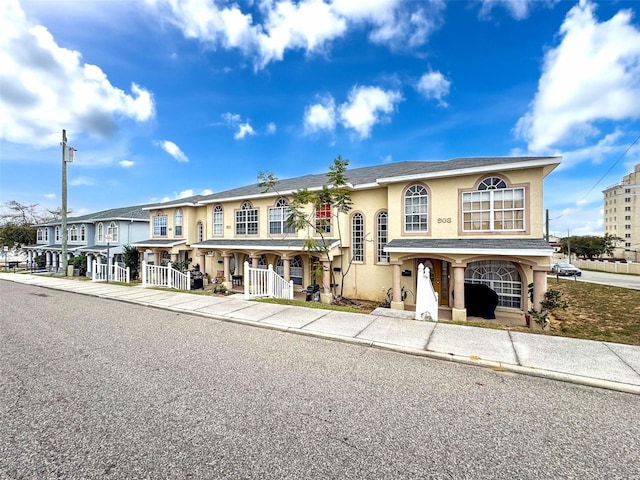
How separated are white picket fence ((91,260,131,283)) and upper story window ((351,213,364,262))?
47.5 feet

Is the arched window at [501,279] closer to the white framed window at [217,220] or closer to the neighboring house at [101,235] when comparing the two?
the white framed window at [217,220]

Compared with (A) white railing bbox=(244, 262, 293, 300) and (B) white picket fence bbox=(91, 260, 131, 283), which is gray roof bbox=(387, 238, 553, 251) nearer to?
(A) white railing bbox=(244, 262, 293, 300)

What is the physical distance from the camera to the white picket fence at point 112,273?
1769 cm

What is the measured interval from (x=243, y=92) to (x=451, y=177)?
47.8ft

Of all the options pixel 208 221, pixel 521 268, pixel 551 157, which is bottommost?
pixel 521 268

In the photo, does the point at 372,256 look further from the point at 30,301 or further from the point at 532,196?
the point at 30,301

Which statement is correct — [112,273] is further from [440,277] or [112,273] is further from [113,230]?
[440,277]

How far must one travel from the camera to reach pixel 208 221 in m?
18.8

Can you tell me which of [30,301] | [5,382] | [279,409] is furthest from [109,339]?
[30,301]

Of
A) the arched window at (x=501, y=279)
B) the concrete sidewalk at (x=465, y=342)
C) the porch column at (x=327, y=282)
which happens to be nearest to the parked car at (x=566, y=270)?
the arched window at (x=501, y=279)

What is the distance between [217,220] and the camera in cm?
1847

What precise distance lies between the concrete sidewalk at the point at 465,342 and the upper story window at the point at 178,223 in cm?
1218

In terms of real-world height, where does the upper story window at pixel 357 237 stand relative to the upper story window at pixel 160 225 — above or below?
Answer: below

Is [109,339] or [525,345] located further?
[109,339]
